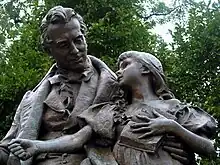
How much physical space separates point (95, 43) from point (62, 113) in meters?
9.11

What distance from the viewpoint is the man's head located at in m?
5.50

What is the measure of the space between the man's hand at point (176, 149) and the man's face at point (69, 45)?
1.08 metres

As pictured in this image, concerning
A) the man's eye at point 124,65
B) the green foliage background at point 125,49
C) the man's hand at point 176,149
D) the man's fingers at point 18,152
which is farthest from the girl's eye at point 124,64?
the green foliage background at point 125,49

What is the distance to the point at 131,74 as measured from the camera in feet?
17.2

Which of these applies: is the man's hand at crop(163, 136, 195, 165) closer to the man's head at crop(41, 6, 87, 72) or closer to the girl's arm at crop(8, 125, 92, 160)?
the girl's arm at crop(8, 125, 92, 160)

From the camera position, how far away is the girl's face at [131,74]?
5.23 m

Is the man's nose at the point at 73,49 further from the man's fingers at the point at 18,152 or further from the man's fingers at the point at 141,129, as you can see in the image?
the man's fingers at the point at 18,152

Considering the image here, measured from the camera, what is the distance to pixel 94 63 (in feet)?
19.2

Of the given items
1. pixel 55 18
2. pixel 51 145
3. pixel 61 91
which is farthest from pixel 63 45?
pixel 51 145

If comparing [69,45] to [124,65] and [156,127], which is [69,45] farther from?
[156,127]

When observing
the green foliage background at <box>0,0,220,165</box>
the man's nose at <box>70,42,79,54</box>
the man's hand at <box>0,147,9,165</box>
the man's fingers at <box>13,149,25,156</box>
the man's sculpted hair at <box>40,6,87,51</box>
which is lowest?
the green foliage background at <box>0,0,220,165</box>

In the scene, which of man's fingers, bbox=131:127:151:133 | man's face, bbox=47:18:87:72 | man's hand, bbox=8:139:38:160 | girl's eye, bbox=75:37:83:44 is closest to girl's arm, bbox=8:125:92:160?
man's hand, bbox=8:139:38:160

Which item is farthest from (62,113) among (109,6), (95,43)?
(109,6)

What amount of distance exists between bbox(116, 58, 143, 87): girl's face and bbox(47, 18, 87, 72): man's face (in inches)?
18.2
